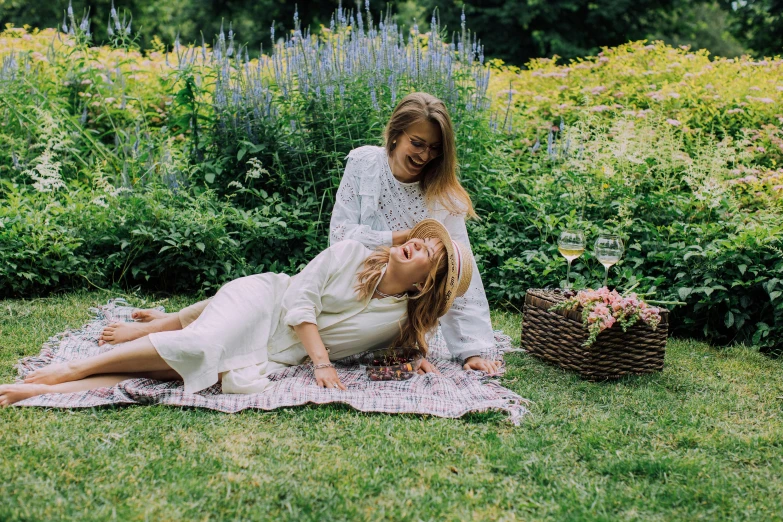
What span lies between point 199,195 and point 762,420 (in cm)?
378

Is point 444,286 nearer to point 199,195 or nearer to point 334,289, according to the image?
point 334,289

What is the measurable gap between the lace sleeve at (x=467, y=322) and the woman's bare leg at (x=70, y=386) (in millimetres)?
1397

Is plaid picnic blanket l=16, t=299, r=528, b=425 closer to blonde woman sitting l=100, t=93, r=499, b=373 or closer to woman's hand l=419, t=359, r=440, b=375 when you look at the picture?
woman's hand l=419, t=359, r=440, b=375

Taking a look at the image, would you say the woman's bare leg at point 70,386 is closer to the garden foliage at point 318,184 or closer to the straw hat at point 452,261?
the straw hat at point 452,261

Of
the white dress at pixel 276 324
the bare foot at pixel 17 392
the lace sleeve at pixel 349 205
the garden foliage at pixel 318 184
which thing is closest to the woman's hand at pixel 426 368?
the white dress at pixel 276 324

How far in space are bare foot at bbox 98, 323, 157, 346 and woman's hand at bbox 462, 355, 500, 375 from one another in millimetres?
1550

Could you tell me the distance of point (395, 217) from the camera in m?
3.91

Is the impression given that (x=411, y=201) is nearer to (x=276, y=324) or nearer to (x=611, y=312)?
(x=276, y=324)

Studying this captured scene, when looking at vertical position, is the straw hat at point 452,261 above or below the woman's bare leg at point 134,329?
above

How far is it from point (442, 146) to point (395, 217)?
47cm

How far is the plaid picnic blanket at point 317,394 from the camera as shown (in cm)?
291

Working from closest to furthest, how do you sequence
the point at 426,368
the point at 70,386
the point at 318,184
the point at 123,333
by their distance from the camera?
the point at 70,386
the point at 426,368
the point at 123,333
the point at 318,184

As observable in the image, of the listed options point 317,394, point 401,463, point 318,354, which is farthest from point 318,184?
point 401,463

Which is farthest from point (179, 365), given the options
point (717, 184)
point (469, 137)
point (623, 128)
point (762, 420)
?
point (623, 128)
